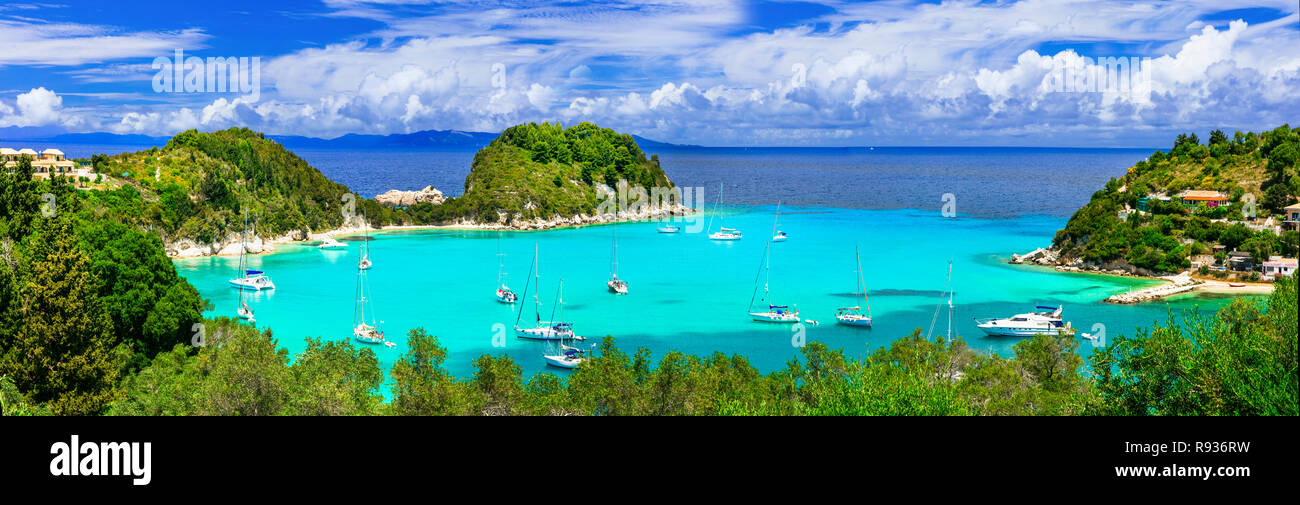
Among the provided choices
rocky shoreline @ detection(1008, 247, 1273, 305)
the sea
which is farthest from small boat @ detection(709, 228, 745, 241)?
rocky shoreline @ detection(1008, 247, 1273, 305)

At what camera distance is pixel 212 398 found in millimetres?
16250

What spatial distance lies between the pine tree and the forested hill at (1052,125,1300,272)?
1915 inches

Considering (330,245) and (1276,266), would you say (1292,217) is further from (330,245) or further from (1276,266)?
(330,245)

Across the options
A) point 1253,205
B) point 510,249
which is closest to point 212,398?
point 510,249

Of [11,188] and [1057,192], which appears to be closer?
[11,188]

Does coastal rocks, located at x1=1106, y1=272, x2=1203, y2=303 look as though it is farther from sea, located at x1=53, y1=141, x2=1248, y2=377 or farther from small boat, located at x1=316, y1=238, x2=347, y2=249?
small boat, located at x1=316, y1=238, x2=347, y2=249

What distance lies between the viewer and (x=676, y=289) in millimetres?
47062

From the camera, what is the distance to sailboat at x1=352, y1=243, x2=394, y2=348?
33.9 metres

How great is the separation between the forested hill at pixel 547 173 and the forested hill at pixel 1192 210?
150ft

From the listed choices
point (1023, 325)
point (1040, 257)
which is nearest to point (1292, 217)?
point (1040, 257)

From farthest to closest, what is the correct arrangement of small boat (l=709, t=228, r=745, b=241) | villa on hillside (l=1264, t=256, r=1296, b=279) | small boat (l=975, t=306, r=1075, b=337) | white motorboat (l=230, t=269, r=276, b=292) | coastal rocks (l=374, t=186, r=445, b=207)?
coastal rocks (l=374, t=186, r=445, b=207) < small boat (l=709, t=228, r=745, b=241) < white motorboat (l=230, t=269, r=276, b=292) < villa on hillside (l=1264, t=256, r=1296, b=279) < small boat (l=975, t=306, r=1075, b=337)

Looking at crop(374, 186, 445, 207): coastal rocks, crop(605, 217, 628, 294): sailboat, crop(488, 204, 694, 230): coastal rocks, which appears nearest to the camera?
crop(605, 217, 628, 294): sailboat
